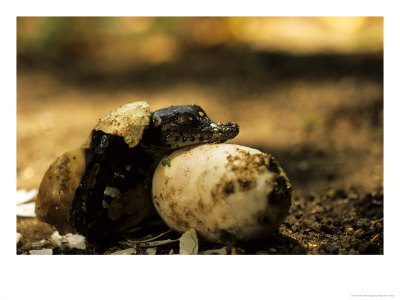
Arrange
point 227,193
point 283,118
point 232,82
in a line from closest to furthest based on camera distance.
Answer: point 227,193, point 283,118, point 232,82

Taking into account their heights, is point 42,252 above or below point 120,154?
below

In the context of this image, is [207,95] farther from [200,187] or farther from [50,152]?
[200,187]

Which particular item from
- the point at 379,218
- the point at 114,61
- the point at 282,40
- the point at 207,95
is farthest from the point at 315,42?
the point at 379,218

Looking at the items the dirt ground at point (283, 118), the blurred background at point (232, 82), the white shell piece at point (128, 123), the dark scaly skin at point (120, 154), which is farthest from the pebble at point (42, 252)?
the blurred background at point (232, 82)

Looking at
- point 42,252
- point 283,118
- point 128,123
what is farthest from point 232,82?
point 42,252

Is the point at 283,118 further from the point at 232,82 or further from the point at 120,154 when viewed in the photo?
the point at 120,154

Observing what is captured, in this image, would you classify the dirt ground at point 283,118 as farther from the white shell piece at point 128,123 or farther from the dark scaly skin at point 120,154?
the white shell piece at point 128,123
